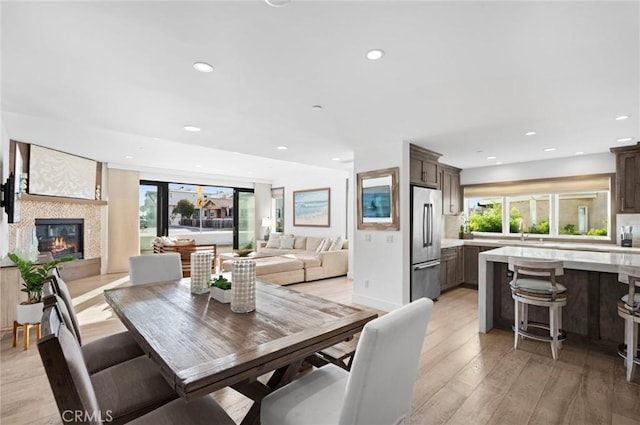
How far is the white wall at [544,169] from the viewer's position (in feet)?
16.3

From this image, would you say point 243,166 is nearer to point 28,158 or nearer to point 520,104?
point 28,158

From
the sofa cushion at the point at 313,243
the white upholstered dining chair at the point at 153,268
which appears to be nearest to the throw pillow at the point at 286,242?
the sofa cushion at the point at 313,243

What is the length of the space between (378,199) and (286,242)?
4225 millimetres

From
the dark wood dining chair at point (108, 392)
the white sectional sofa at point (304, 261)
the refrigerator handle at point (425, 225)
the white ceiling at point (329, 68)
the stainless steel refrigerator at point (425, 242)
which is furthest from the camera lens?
the white sectional sofa at point (304, 261)

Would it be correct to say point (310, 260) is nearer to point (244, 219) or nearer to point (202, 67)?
point (244, 219)

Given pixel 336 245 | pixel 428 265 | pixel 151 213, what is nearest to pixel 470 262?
pixel 428 265

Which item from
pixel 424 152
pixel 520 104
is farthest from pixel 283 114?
pixel 424 152

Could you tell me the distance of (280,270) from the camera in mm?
5801

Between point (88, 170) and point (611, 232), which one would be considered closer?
point (611, 232)

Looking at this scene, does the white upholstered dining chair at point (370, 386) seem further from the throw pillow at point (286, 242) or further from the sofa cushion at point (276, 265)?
the throw pillow at point (286, 242)

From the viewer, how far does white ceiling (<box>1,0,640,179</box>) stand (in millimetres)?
1565

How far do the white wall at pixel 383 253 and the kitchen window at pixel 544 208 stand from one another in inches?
121

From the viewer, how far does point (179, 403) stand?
1.34 meters

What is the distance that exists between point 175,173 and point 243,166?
2071mm
